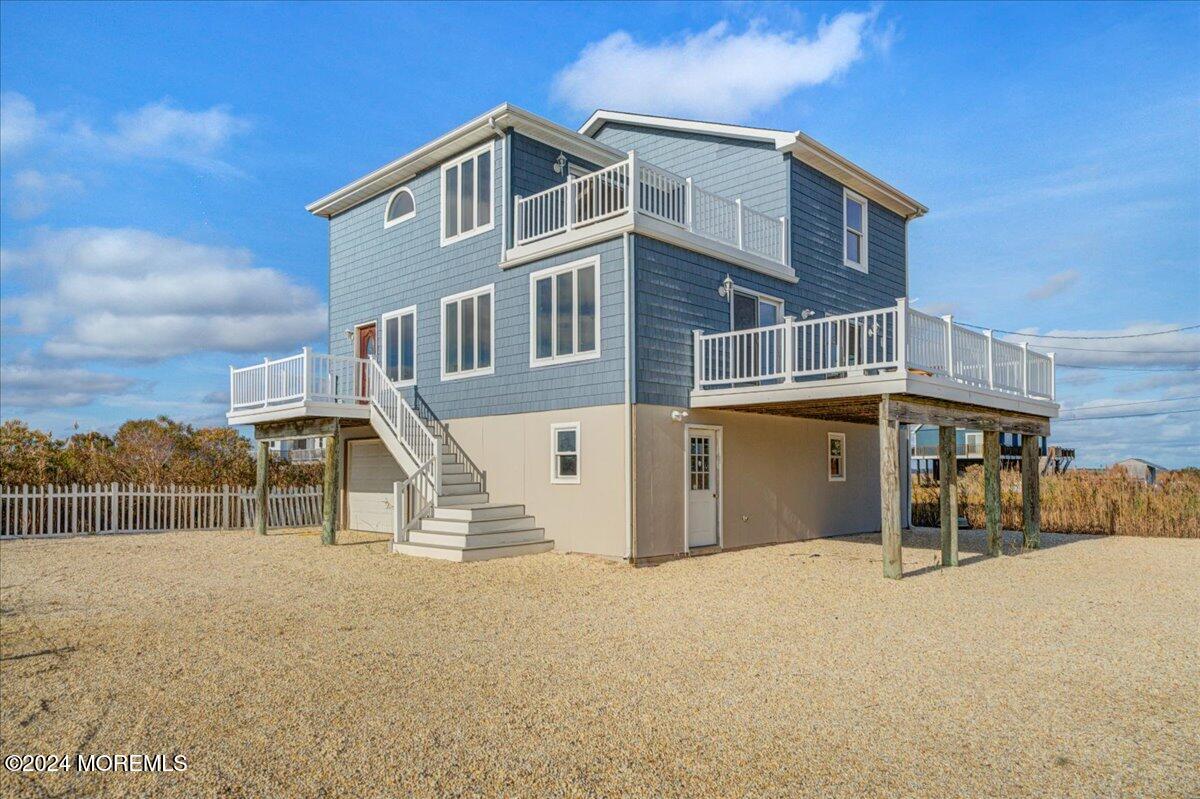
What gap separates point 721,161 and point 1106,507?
41.5 feet

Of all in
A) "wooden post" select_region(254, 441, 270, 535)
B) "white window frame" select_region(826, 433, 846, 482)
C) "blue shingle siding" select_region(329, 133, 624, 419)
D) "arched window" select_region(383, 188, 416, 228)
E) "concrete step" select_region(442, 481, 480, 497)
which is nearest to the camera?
"blue shingle siding" select_region(329, 133, 624, 419)

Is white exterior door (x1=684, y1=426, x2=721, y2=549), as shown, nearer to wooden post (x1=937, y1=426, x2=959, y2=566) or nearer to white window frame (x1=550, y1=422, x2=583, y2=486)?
white window frame (x1=550, y1=422, x2=583, y2=486)

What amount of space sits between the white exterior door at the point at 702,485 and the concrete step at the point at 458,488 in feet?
14.1

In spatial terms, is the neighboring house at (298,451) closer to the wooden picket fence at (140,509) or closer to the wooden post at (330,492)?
the wooden picket fence at (140,509)

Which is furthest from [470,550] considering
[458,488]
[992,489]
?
[992,489]

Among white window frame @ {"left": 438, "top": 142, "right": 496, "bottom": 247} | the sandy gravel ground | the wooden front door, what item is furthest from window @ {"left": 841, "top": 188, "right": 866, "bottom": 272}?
the wooden front door

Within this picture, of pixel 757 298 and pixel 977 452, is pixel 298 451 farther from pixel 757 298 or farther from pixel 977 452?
pixel 977 452

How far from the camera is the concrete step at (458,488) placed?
48.1ft

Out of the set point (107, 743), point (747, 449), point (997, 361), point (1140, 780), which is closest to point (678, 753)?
point (1140, 780)

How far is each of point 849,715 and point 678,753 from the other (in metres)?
1.47

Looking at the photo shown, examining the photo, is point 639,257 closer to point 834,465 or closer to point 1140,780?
point 834,465

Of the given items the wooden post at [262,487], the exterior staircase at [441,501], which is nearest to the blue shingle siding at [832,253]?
the exterior staircase at [441,501]

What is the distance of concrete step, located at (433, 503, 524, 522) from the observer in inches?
535

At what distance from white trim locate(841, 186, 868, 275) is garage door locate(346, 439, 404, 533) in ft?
38.0
